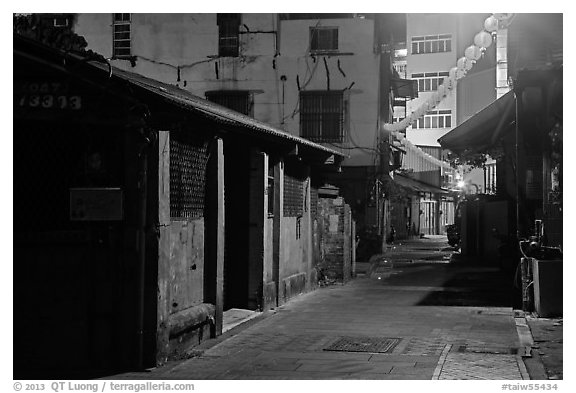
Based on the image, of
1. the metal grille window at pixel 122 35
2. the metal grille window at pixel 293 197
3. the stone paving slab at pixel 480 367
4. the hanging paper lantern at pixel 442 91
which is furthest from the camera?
the hanging paper lantern at pixel 442 91

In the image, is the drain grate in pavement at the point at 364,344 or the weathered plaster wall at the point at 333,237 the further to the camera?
the weathered plaster wall at the point at 333,237

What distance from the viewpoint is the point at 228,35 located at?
2686 cm

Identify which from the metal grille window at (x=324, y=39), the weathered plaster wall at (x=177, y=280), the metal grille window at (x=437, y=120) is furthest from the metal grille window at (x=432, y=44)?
the weathered plaster wall at (x=177, y=280)

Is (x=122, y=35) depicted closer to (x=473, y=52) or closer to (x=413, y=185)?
(x=473, y=52)

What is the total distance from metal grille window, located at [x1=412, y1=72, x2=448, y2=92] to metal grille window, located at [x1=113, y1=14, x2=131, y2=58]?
18.5 m

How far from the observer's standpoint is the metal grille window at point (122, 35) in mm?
22125

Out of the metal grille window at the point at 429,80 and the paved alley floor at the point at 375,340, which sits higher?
the metal grille window at the point at 429,80

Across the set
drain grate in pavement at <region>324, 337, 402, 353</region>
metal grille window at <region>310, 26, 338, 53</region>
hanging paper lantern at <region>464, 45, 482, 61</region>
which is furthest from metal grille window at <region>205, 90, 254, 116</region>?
drain grate in pavement at <region>324, 337, 402, 353</region>

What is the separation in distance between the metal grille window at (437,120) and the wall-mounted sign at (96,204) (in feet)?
97.1

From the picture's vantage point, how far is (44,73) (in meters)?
8.70

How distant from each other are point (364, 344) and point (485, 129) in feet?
41.2

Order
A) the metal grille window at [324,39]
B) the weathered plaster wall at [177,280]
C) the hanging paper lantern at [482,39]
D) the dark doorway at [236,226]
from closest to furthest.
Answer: the weathered plaster wall at [177,280] → the dark doorway at [236,226] → the hanging paper lantern at [482,39] → the metal grille window at [324,39]

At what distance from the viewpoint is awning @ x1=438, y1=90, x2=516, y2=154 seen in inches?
781

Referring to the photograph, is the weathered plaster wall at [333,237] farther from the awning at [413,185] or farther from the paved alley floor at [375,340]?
the awning at [413,185]
